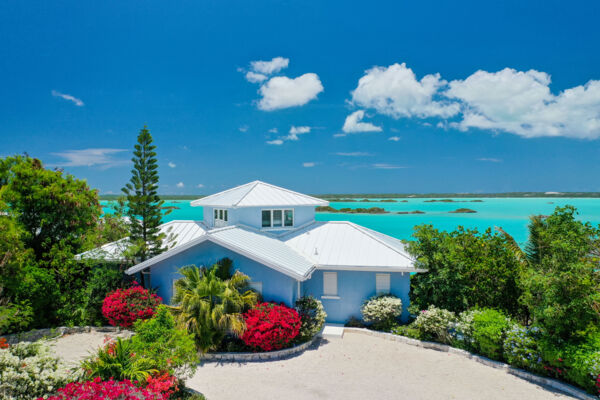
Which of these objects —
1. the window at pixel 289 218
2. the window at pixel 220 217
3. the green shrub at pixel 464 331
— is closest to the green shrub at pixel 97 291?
the window at pixel 220 217

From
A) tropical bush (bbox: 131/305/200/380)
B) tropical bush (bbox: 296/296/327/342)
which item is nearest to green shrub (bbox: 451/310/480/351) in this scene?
tropical bush (bbox: 296/296/327/342)

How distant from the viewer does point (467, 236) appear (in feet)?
42.7

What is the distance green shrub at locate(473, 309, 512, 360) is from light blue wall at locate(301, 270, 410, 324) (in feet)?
10.3

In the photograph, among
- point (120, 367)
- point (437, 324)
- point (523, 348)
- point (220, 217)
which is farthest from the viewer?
point (220, 217)

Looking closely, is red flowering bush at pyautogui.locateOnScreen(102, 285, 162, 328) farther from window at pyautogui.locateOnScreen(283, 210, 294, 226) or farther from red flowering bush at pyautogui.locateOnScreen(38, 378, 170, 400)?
window at pyautogui.locateOnScreen(283, 210, 294, 226)

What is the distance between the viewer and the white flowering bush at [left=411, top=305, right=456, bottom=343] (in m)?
11.5

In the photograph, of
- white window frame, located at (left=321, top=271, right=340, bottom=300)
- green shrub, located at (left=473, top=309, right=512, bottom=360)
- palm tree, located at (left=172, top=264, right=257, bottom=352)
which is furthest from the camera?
white window frame, located at (left=321, top=271, right=340, bottom=300)

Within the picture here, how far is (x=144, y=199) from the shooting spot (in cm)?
1575

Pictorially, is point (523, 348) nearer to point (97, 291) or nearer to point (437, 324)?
point (437, 324)

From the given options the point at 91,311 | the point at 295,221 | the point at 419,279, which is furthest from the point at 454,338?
the point at 91,311

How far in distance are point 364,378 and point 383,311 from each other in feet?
12.0

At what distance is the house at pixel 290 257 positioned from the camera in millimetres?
12406

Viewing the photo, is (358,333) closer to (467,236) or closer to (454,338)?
(454,338)

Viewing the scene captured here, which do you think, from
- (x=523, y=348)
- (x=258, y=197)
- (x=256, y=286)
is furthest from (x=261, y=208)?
(x=523, y=348)
